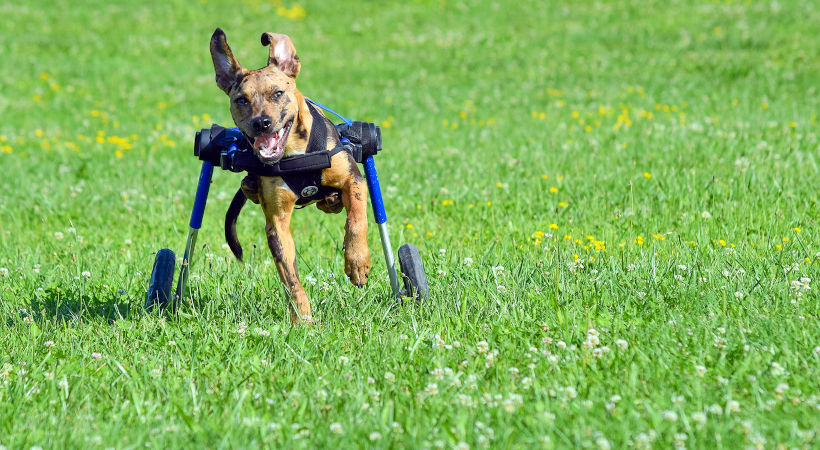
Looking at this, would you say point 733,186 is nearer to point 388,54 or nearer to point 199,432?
point 199,432

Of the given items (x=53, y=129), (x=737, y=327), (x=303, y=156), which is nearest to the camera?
(x=737, y=327)

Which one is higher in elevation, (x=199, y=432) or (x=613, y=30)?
(x=613, y=30)

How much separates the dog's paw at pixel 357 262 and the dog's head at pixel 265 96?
0.65 metres

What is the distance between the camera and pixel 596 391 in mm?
3320

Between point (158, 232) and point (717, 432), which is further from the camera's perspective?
point (158, 232)

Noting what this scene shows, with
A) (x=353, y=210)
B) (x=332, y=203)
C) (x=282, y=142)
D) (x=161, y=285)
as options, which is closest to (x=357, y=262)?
(x=353, y=210)

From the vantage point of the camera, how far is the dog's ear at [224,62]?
405 centimetres

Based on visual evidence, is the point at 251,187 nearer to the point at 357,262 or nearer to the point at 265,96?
the point at 265,96

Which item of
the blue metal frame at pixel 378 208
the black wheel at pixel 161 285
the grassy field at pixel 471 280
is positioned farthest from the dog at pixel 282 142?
the black wheel at pixel 161 285

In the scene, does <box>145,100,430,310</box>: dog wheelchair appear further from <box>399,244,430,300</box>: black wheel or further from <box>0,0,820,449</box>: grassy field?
<box>0,0,820,449</box>: grassy field

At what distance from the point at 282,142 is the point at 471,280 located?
5.34 ft

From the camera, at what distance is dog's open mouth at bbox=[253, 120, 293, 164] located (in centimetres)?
386

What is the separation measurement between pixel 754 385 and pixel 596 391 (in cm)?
62

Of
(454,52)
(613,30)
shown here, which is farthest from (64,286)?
(613,30)
